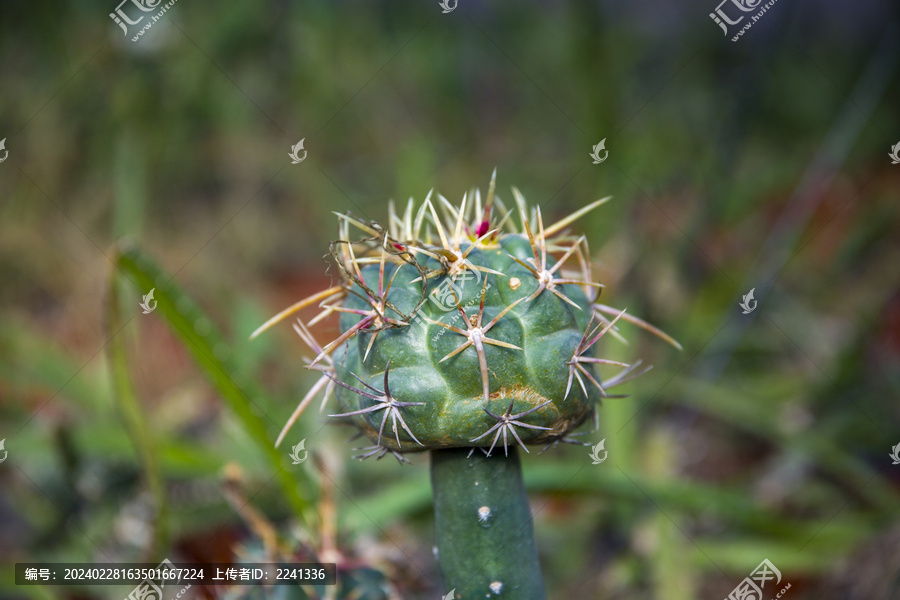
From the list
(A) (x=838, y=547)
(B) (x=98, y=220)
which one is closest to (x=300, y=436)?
(A) (x=838, y=547)

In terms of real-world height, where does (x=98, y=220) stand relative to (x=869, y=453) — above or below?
above

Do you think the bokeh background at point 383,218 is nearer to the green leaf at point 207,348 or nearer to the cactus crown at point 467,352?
the green leaf at point 207,348

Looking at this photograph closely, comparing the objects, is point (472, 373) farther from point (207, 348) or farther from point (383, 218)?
point (383, 218)

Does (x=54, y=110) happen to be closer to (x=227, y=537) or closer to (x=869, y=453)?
(x=227, y=537)

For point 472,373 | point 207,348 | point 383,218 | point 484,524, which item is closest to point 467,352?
point 472,373

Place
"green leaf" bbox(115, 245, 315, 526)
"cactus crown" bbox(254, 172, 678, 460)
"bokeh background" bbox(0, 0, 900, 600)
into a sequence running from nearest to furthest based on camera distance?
"cactus crown" bbox(254, 172, 678, 460), "green leaf" bbox(115, 245, 315, 526), "bokeh background" bbox(0, 0, 900, 600)

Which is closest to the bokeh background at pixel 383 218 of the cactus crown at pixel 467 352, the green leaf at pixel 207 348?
the green leaf at pixel 207 348

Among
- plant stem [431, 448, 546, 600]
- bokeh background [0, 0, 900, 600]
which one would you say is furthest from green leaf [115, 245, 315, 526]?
plant stem [431, 448, 546, 600]

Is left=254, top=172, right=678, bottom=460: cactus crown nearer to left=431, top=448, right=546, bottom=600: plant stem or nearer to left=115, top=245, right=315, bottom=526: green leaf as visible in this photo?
left=431, top=448, right=546, bottom=600: plant stem
